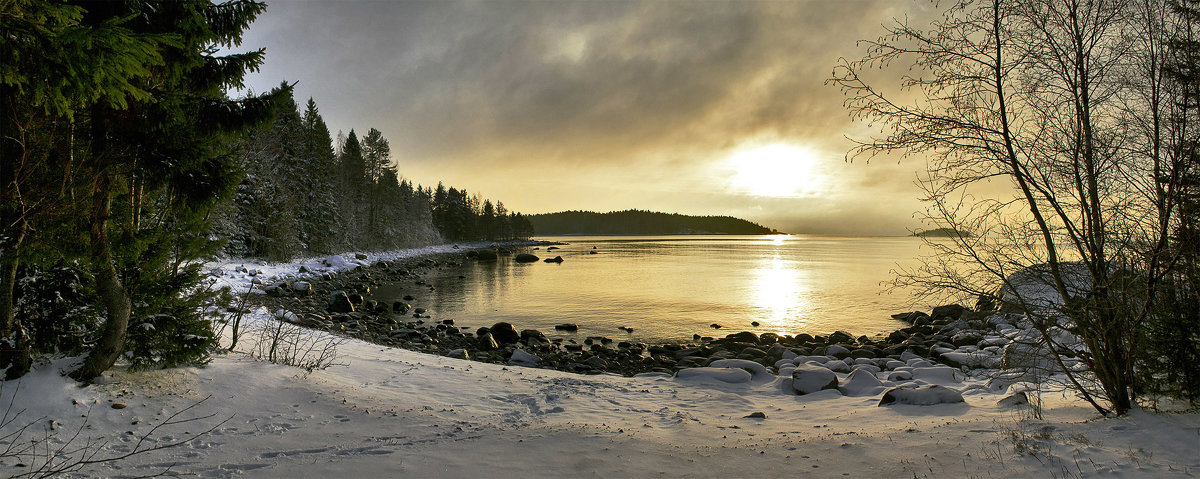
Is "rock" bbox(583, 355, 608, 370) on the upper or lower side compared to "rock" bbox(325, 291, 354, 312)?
lower

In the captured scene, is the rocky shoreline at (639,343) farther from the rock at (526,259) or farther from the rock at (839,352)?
the rock at (526,259)

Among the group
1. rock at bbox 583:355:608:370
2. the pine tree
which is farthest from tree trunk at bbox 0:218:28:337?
rock at bbox 583:355:608:370

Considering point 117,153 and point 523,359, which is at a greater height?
point 117,153

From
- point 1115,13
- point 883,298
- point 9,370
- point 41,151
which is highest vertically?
point 1115,13

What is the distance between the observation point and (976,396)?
820cm

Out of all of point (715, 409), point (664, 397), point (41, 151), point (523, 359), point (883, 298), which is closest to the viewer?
point (41, 151)

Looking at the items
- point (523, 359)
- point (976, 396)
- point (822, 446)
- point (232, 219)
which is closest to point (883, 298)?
point (976, 396)

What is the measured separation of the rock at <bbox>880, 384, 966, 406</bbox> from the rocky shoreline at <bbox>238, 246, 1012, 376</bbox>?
3471mm

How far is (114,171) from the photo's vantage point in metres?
5.47

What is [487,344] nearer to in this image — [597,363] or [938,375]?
[597,363]

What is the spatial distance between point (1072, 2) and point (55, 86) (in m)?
9.95

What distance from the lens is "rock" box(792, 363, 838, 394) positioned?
9.30 metres

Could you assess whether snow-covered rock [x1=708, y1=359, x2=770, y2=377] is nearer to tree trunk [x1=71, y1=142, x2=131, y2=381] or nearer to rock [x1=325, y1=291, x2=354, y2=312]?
tree trunk [x1=71, y1=142, x2=131, y2=381]

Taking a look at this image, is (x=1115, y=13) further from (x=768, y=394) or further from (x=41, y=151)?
(x=41, y=151)
